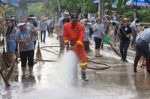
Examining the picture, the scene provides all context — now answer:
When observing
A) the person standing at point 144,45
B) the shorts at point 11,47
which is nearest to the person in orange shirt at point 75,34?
the person standing at point 144,45

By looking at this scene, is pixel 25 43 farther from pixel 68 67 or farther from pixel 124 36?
pixel 124 36

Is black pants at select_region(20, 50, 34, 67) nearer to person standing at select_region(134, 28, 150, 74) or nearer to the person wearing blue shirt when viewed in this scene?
the person wearing blue shirt

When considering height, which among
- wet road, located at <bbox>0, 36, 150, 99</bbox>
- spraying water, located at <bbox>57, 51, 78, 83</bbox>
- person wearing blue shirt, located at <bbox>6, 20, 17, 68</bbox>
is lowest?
wet road, located at <bbox>0, 36, 150, 99</bbox>

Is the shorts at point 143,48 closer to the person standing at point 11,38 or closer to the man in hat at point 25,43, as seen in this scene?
the man in hat at point 25,43

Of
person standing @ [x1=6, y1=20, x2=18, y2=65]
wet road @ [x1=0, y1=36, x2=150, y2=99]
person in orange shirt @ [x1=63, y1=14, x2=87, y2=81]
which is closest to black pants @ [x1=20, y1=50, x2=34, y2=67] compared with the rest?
wet road @ [x1=0, y1=36, x2=150, y2=99]

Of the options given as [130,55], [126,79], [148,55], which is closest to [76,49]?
[126,79]

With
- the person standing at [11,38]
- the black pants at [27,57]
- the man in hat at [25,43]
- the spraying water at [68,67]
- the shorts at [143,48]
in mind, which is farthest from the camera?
the person standing at [11,38]

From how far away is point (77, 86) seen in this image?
1224cm

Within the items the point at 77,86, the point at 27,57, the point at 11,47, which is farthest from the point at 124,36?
the point at 77,86

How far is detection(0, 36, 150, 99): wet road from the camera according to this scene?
11.0 m

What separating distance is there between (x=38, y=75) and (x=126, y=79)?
9.18 feet

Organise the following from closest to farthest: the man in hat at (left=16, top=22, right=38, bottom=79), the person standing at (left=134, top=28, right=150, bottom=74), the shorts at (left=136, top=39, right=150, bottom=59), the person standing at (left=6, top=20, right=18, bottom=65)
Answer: the man in hat at (left=16, top=22, right=38, bottom=79)
the person standing at (left=134, top=28, right=150, bottom=74)
the shorts at (left=136, top=39, right=150, bottom=59)
the person standing at (left=6, top=20, right=18, bottom=65)

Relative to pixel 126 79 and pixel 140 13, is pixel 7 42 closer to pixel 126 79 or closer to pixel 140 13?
pixel 126 79

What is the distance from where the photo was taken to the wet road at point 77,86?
10992 millimetres
